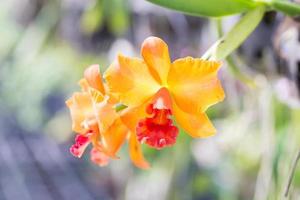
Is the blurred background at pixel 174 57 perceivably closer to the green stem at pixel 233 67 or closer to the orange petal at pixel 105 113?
the green stem at pixel 233 67

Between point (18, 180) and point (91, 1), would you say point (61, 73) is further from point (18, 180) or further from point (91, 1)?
point (18, 180)

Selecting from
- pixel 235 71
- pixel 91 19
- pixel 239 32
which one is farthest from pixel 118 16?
pixel 239 32

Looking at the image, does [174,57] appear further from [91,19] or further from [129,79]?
[129,79]

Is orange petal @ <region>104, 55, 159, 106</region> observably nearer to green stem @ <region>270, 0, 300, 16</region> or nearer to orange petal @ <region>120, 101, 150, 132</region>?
orange petal @ <region>120, 101, 150, 132</region>

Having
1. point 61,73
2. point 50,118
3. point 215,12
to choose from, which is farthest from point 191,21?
point 50,118

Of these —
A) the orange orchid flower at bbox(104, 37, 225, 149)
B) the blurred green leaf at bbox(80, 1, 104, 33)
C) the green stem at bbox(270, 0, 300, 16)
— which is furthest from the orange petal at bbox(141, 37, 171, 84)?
the blurred green leaf at bbox(80, 1, 104, 33)

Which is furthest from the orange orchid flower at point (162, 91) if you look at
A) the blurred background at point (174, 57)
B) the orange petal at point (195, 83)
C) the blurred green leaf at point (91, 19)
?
the blurred green leaf at point (91, 19)

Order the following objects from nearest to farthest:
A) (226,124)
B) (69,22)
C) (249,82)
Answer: (249,82)
(226,124)
(69,22)
